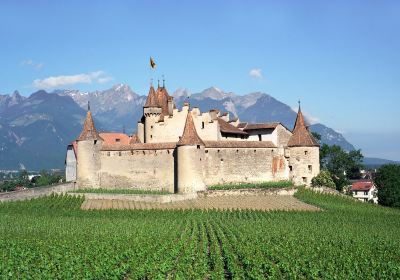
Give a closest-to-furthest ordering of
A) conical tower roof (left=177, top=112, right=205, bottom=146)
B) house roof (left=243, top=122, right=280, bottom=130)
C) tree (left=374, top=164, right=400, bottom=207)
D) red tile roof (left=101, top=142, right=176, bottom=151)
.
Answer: conical tower roof (left=177, top=112, right=205, bottom=146)
red tile roof (left=101, top=142, right=176, bottom=151)
house roof (left=243, top=122, right=280, bottom=130)
tree (left=374, top=164, right=400, bottom=207)

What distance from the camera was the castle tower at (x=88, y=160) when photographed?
64.6 meters

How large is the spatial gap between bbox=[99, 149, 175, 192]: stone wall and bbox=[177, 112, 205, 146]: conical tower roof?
2.37 meters

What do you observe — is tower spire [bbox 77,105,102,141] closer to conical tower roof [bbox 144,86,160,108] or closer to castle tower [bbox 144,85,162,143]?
castle tower [bbox 144,85,162,143]

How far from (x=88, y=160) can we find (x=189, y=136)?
1181cm

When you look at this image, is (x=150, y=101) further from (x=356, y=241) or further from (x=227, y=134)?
(x=356, y=241)

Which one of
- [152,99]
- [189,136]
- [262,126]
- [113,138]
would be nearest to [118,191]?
[189,136]

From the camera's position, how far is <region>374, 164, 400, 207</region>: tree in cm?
7231

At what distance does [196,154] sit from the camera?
197ft

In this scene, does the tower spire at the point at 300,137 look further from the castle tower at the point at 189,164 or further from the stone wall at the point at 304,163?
the castle tower at the point at 189,164

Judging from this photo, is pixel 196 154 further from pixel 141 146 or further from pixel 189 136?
pixel 141 146

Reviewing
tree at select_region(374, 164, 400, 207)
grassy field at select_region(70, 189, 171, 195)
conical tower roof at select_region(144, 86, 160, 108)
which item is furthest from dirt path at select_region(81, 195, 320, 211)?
tree at select_region(374, 164, 400, 207)

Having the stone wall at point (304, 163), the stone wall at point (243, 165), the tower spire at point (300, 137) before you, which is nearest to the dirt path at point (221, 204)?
the stone wall at point (243, 165)

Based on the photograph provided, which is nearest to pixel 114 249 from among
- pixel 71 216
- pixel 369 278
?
Answer: pixel 369 278

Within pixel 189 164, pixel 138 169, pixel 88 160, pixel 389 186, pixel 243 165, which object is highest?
pixel 88 160
